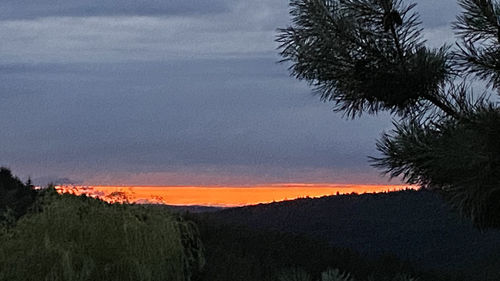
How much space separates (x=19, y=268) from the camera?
818 centimetres

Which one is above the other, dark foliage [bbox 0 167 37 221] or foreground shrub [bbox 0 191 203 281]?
dark foliage [bbox 0 167 37 221]

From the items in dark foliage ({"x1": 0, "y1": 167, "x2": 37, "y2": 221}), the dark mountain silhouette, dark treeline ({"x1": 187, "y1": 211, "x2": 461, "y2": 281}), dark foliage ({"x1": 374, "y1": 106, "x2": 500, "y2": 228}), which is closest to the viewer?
dark foliage ({"x1": 374, "y1": 106, "x2": 500, "y2": 228})

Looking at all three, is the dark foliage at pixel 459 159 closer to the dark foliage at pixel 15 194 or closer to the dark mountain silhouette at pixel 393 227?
the dark foliage at pixel 15 194

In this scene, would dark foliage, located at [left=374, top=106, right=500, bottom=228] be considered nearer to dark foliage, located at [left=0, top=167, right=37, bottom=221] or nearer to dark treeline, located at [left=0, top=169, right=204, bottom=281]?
dark treeline, located at [left=0, top=169, right=204, bottom=281]

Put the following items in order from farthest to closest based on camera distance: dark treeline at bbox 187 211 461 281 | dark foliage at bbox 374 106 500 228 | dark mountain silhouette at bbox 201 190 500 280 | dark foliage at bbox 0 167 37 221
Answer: dark mountain silhouette at bbox 201 190 500 280
dark foliage at bbox 0 167 37 221
dark treeline at bbox 187 211 461 281
dark foliage at bbox 374 106 500 228

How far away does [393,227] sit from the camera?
60.1ft

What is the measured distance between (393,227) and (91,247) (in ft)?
36.1

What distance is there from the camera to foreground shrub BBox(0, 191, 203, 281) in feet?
26.6

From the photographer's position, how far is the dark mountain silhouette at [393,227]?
16.5 metres

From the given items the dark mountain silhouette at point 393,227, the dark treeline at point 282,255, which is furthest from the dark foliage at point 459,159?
the dark mountain silhouette at point 393,227

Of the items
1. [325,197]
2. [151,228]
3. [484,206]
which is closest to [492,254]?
[325,197]

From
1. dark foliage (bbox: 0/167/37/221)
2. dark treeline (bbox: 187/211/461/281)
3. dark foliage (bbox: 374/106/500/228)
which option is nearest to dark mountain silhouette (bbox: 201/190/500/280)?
dark treeline (bbox: 187/211/461/281)

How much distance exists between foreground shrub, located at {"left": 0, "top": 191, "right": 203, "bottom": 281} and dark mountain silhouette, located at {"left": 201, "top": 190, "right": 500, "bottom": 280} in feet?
23.8

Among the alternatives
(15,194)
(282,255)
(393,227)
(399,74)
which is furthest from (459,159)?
(393,227)
